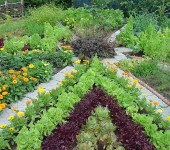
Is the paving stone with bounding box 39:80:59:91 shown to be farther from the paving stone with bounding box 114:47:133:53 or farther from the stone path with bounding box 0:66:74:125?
the paving stone with bounding box 114:47:133:53

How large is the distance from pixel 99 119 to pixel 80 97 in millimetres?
666

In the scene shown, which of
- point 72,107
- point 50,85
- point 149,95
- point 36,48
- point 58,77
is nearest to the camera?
point 72,107

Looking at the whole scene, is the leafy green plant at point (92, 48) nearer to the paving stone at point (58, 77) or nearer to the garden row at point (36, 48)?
the garden row at point (36, 48)

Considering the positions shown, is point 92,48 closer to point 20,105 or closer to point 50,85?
point 50,85

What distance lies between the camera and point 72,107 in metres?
4.98

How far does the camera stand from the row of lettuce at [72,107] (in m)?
4.28

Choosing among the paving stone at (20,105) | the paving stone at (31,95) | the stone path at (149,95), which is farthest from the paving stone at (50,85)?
the stone path at (149,95)

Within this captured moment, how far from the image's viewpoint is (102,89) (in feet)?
18.5

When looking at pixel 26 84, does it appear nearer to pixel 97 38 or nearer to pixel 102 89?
pixel 102 89

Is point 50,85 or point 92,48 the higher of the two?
point 92,48

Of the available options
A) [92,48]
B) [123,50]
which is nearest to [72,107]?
[92,48]

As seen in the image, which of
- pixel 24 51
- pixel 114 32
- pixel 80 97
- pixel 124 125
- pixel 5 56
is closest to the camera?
pixel 124 125

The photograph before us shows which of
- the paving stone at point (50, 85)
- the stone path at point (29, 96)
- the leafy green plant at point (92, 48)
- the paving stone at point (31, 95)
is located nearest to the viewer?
the stone path at point (29, 96)

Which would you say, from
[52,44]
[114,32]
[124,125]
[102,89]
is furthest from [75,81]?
[114,32]
